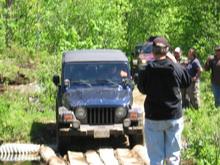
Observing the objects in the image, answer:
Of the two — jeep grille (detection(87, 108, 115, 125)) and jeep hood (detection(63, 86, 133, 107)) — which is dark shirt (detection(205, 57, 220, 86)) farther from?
jeep grille (detection(87, 108, 115, 125))

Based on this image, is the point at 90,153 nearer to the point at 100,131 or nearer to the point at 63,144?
the point at 100,131

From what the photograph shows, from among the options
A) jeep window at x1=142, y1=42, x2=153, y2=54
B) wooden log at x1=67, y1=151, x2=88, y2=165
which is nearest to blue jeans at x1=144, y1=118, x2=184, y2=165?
wooden log at x1=67, y1=151, x2=88, y2=165

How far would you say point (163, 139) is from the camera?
7.82m

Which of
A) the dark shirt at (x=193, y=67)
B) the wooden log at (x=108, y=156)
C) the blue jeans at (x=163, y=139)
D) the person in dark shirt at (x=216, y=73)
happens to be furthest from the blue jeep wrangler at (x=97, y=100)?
the blue jeans at (x=163, y=139)

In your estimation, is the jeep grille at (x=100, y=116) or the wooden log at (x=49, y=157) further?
the jeep grille at (x=100, y=116)

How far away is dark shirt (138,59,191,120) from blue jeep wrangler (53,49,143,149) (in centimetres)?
503

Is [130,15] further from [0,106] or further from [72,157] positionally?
[72,157]

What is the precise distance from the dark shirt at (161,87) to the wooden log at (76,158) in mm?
4401

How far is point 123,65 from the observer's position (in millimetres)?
14047

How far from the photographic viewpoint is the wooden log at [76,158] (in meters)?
11.9

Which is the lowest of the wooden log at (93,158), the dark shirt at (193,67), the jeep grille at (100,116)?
the wooden log at (93,158)

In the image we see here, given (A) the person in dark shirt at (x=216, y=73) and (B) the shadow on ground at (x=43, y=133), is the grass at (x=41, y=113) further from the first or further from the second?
(A) the person in dark shirt at (x=216, y=73)

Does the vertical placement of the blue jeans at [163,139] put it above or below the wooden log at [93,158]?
above

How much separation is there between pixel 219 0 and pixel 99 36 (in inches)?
250
